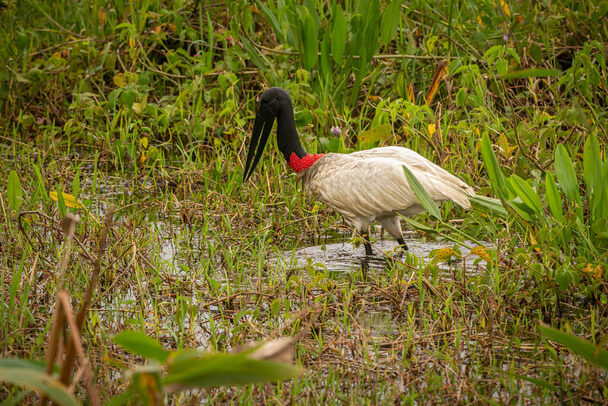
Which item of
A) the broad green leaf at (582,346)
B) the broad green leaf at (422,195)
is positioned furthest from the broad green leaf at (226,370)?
the broad green leaf at (422,195)

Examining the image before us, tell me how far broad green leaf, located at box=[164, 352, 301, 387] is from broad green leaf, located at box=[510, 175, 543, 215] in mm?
2232

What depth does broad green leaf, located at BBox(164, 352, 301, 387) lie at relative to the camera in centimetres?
135

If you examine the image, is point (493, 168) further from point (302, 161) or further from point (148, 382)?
point (148, 382)

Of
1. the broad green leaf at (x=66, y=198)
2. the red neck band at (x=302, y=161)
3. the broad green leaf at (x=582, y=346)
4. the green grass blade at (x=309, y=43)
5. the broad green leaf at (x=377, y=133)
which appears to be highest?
the green grass blade at (x=309, y=43)

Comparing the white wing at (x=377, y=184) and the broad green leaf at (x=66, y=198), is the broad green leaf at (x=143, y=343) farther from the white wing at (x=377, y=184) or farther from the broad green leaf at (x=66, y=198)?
the white wing at (x=377, y=184)

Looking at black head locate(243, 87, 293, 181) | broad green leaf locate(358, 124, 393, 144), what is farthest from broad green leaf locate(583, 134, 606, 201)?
black head locate(243, 87, 293, 181)

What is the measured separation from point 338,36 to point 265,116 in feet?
3.29

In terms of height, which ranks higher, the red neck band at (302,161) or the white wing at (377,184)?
the red neck band at (302,161)

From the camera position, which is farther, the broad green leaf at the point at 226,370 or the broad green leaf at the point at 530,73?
the broad green leaf at the point at 530,73

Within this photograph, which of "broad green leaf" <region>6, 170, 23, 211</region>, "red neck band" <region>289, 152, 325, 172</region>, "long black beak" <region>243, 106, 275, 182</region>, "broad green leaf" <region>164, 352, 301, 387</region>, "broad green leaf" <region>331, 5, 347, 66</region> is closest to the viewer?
"broad green leaf" <region>164, 352, 301, 387</region>

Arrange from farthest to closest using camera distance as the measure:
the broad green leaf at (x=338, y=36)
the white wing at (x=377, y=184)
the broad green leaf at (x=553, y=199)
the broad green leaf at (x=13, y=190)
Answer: the broad green leaf at (x=338, y=36) < the white wing at (x=377, y=184) < the broad green leaf at (x=13, y=190) < the broad green leaf at (x=553, y=199)

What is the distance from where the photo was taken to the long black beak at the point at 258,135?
489 cm

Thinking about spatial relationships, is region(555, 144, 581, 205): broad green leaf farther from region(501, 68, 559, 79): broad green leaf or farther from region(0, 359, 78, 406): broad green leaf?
region(0, 359, 78, 406): broad green leaf

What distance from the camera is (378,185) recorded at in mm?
4129
